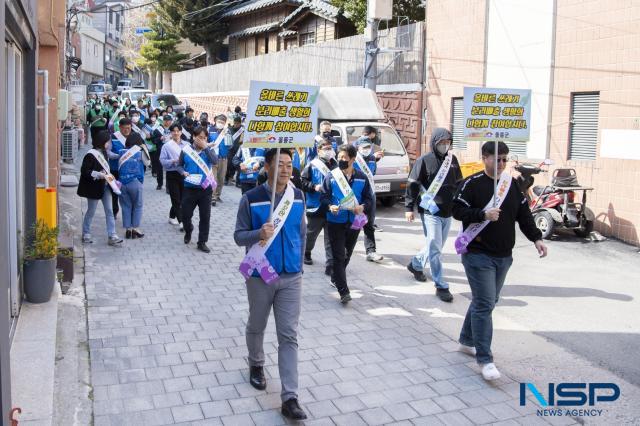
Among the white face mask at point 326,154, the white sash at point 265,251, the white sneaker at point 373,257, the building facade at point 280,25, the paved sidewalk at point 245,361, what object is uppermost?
the building facade at point 280,25

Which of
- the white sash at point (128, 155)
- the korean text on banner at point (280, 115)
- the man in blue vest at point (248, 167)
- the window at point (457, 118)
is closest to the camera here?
the korean text on banner at point (280, 115)

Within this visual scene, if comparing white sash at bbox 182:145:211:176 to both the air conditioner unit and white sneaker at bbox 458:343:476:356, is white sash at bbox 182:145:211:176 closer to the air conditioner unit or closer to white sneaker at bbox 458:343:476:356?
white sneaker at bbox 458:343:476:356

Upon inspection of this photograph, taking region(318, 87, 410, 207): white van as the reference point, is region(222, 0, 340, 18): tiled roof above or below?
above

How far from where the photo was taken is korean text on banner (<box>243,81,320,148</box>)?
17.6 feet

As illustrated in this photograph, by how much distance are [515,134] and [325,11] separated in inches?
861

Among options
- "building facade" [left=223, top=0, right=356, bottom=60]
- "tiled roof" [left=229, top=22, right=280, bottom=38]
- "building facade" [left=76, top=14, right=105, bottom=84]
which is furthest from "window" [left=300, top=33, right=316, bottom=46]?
"building facade" [left=76, top=14, right=105, bottom=84]

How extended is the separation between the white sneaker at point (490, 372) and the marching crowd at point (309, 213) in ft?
0.05

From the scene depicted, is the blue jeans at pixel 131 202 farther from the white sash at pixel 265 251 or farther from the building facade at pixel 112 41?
the building facade at pixel 112 41

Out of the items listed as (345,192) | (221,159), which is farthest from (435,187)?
(221,159)

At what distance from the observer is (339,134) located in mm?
15188

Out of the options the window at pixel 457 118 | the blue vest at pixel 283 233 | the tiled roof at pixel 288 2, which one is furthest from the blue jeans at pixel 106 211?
the tiled roof at pixel 288 2

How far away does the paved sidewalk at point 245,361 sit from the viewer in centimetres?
517

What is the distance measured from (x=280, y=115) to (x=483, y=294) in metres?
2.25

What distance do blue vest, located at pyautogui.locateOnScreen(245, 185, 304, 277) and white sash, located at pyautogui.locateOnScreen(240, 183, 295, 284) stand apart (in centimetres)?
4
